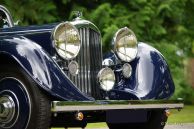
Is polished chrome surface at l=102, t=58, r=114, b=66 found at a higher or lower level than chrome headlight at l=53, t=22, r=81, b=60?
lower

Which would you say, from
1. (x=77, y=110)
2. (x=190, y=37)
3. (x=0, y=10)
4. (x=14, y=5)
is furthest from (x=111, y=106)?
(x=190, y=37)

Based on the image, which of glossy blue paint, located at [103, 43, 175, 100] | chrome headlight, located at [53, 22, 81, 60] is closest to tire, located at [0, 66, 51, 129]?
chrome headlight, located at [53, 22, 81, 60]

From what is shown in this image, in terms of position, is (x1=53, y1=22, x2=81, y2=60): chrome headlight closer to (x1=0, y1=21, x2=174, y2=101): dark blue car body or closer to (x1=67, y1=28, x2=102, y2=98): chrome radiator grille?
(x1=0, y1=21, x2=174, y2=101): dark blue car body

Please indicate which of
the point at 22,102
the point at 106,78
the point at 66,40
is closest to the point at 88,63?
the point at 106,78

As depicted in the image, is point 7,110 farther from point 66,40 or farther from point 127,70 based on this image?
point 127,70

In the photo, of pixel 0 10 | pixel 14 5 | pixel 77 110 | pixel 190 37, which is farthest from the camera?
pixel 190 37

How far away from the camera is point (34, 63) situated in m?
4.78

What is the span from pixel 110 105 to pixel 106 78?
61 cm

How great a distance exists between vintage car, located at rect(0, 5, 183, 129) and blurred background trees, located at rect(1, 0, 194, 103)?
636 cm

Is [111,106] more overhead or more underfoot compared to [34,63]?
more underfoot

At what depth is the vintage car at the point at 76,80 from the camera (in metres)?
4.73

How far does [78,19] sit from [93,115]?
974 mm

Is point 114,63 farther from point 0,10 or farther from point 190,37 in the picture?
point 190,37

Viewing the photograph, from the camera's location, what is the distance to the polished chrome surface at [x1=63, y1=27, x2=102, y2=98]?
→ 5379 millimetres
